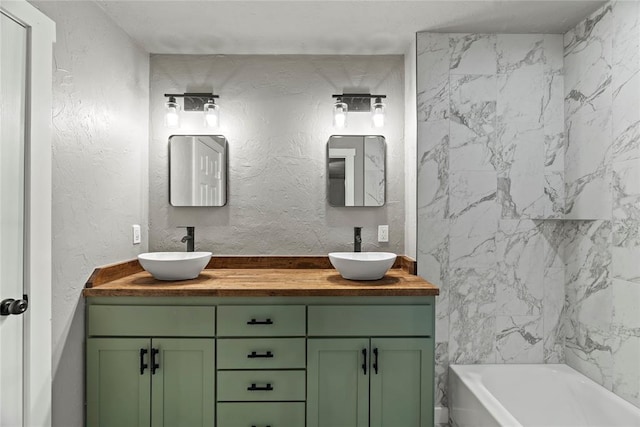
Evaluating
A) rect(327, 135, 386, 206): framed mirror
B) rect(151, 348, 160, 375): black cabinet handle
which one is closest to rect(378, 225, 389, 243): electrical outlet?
rect(327, 135, 386, 206): framed mirror

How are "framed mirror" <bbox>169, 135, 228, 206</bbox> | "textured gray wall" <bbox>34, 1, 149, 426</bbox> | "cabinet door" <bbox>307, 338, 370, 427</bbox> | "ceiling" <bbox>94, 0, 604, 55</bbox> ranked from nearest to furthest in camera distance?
1. "textured gray wall" <bbox>34, 1, 149, 426</bbox>
2. "cabinet door" <bbox>307, 338, 370, 427</bbox>
3. "ceiling" <bbox>94, 0, 604, 55</bbox>
4. "framed mirror" <bbox>169, 135, 228, 206</bbox>

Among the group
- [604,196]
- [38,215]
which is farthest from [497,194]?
[38,215]

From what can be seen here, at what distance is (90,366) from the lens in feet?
6.52

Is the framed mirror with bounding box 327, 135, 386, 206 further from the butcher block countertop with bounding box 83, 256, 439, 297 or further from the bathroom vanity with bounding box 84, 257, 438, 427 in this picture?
the bathroom vanity with bounding box 84, 257, 438, 427

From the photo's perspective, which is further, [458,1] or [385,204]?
[385,204]

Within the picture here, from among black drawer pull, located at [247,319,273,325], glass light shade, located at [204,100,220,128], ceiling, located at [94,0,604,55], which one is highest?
ceiling, located at [94,0,604,55]

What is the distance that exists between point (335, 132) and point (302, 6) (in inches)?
33.5

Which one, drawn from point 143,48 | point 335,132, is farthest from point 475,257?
point 143,48

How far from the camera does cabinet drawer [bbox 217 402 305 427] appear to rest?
1990mm

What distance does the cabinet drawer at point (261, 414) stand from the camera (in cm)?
199

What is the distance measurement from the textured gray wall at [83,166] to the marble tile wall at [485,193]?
1.81 m

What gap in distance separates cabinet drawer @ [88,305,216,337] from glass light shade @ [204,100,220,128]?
1.28 metres

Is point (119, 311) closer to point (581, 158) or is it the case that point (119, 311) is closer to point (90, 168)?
point (90, 168)

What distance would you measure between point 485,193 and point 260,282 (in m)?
1.47
